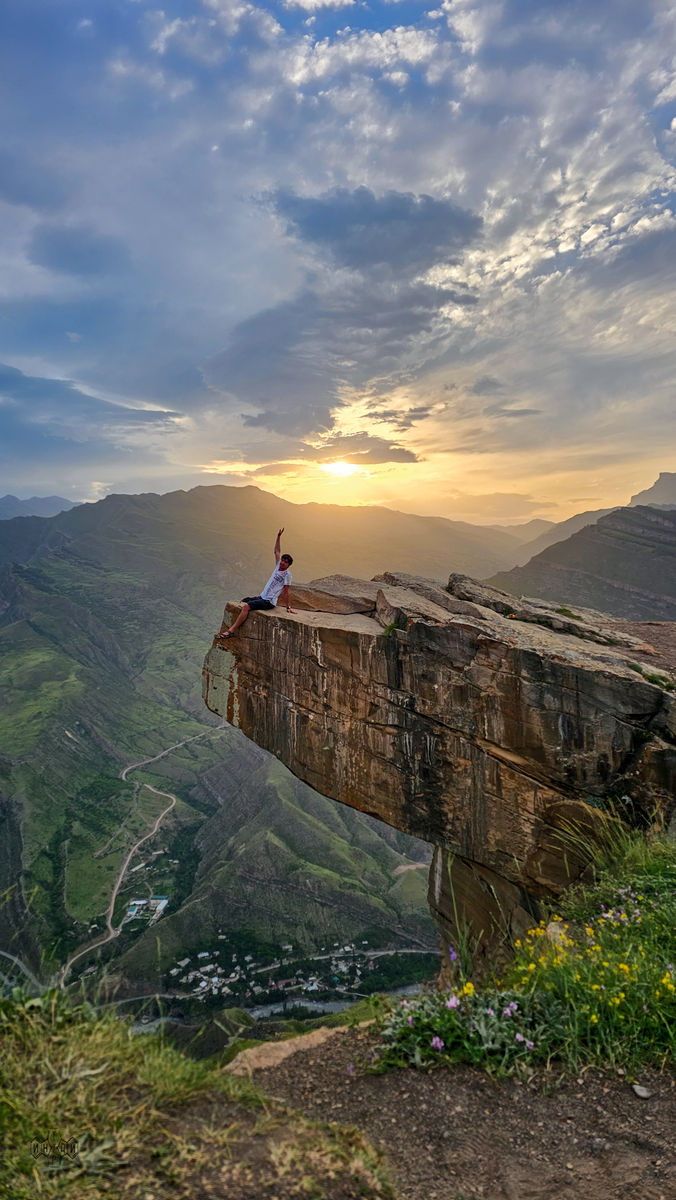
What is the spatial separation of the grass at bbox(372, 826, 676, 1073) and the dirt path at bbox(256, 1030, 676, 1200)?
0.18m

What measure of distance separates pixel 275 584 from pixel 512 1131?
18135 mm

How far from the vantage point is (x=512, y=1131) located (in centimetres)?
436

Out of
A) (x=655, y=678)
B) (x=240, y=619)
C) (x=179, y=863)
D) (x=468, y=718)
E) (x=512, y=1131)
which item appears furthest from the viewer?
(x=179, y=863)

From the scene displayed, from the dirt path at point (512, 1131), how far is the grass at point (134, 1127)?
562mm

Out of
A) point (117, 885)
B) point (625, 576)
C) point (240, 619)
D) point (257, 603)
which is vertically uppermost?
point (625, 576)

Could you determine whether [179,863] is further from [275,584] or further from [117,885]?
[275,584]

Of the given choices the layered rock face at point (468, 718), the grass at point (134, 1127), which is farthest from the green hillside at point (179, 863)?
Result: the grass at point (134, 1127)

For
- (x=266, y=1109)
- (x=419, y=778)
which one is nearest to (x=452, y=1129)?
(x=266, y=1109)

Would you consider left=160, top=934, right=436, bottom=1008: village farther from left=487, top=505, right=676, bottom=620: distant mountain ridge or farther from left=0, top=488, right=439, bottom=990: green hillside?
left=487, top=505, right=676, bottom=620: distant mountain ridge

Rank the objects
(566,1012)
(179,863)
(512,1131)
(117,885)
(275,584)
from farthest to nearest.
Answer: (179,863) → (117,885) → (275,584) → (566,1012) → (512,1131)

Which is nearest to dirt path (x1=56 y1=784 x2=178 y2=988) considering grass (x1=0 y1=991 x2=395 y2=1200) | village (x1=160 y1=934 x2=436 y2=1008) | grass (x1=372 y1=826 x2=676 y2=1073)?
village (x1=160 y1=934 x2=436 y2=1008)

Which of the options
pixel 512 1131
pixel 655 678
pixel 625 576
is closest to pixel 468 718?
pixel 655 678

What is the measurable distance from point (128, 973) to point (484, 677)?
11497cm

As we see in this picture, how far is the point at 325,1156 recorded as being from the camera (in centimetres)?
379
